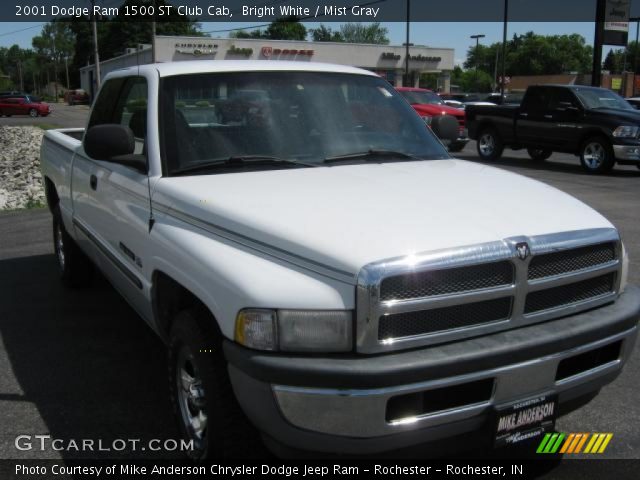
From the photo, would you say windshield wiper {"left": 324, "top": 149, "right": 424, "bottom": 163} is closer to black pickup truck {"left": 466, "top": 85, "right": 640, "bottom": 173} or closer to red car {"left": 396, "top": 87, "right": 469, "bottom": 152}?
black pickup truck {"left": 466, "top": 85, "right": 640, "bottom": 173}

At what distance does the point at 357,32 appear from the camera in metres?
112

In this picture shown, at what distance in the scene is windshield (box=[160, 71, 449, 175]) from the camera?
3.68 meters

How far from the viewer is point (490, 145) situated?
17.6 m

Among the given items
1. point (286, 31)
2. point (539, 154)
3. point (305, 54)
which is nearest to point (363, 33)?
point (286, 31)

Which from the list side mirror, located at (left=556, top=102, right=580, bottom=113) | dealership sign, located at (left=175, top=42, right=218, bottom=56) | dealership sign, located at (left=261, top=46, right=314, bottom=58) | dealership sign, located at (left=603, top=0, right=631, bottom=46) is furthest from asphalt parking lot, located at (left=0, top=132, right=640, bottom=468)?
dealership sign, located at (left=261, top=46, right=314, bottom=58)

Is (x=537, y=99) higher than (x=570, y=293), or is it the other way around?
(x=537, y=99)

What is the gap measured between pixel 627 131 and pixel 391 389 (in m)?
13.6

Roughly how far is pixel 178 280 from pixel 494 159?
15589mm

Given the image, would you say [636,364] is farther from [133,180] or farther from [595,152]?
[595,152]

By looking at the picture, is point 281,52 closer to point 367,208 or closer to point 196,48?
point 196,48

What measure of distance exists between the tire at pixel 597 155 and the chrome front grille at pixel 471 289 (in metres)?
12.8

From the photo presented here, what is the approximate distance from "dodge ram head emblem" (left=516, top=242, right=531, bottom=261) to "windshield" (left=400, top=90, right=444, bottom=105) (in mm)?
18732

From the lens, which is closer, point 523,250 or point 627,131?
point 523,250

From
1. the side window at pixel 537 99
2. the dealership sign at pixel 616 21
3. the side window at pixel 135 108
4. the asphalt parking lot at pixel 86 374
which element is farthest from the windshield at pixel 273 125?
the dealership sign at pixel 616 21
